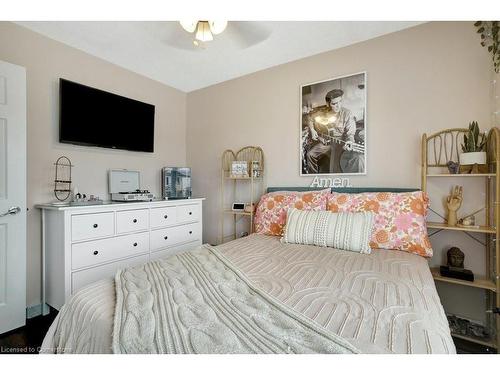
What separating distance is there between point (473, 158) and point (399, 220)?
63cm

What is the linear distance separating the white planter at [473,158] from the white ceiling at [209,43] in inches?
46.5

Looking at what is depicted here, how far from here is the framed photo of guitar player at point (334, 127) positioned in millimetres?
2201

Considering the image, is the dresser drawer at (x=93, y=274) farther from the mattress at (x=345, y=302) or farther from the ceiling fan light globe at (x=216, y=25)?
the ceiling fan light globe at (x=216, y=25)

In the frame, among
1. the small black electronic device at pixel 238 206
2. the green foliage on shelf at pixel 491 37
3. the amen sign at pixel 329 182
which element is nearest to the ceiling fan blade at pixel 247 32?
the amen sign at pixel 329 182

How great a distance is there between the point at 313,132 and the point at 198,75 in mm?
1573

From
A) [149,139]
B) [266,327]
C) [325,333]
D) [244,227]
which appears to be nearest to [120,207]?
[149,139]

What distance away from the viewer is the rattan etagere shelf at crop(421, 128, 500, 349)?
1.58 meters

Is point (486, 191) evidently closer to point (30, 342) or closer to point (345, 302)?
point (345, 302)

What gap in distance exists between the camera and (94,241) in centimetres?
197

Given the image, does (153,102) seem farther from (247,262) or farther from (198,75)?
(247,262)

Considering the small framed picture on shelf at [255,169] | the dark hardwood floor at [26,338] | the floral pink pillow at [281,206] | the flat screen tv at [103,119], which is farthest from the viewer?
the small framed picture on shelf at [255,169]

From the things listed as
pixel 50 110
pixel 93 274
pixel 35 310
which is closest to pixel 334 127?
pixel 93 274

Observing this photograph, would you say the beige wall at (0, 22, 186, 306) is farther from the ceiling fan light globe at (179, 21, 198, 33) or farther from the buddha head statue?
the buddha head statue

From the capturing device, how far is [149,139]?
2926mm
